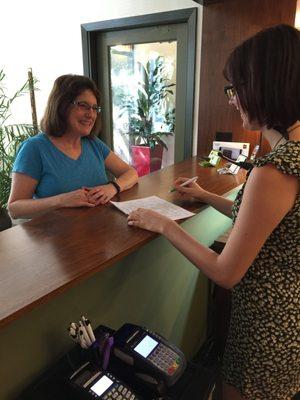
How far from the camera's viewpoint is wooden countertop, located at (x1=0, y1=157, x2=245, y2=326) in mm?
754

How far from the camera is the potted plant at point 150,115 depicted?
307 cm

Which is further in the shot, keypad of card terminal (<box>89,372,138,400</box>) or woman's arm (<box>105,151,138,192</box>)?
woman's arm (<box>105,151,138,192</box>)

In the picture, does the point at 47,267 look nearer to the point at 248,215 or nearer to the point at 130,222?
the point at 130,222

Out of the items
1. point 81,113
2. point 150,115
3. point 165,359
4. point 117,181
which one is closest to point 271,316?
point 165,359

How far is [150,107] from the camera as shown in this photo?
323 centimetres

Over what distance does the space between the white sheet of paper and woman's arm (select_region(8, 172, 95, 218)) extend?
134 millimetres

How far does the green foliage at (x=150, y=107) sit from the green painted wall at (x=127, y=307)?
1412mm

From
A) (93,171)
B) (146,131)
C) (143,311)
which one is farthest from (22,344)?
(146,131)

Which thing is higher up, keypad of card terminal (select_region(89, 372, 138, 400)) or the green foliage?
the green foliage

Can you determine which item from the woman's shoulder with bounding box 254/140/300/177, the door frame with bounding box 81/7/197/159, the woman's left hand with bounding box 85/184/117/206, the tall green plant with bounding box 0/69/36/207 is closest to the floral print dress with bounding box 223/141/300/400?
the woman's shoulder with bounding box 254/140/300/177

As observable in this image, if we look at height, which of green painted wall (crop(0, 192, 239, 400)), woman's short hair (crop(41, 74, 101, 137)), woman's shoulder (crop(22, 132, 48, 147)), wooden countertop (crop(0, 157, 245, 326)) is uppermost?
woman's short hair (crop(41, 74, 101, 137))

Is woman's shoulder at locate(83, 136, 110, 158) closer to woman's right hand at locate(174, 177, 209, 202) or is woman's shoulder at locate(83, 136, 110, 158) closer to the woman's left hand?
the woman's left hand

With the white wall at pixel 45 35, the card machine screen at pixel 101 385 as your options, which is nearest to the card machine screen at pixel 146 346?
the card machine screen at pixel 101 385

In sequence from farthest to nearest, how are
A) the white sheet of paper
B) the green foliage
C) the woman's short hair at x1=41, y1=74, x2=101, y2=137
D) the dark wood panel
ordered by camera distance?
the green foliage < the dark wood panel < the woman's short hair at x1=41, y1=74, x2=101, y2=137 < the white sheet of paper
